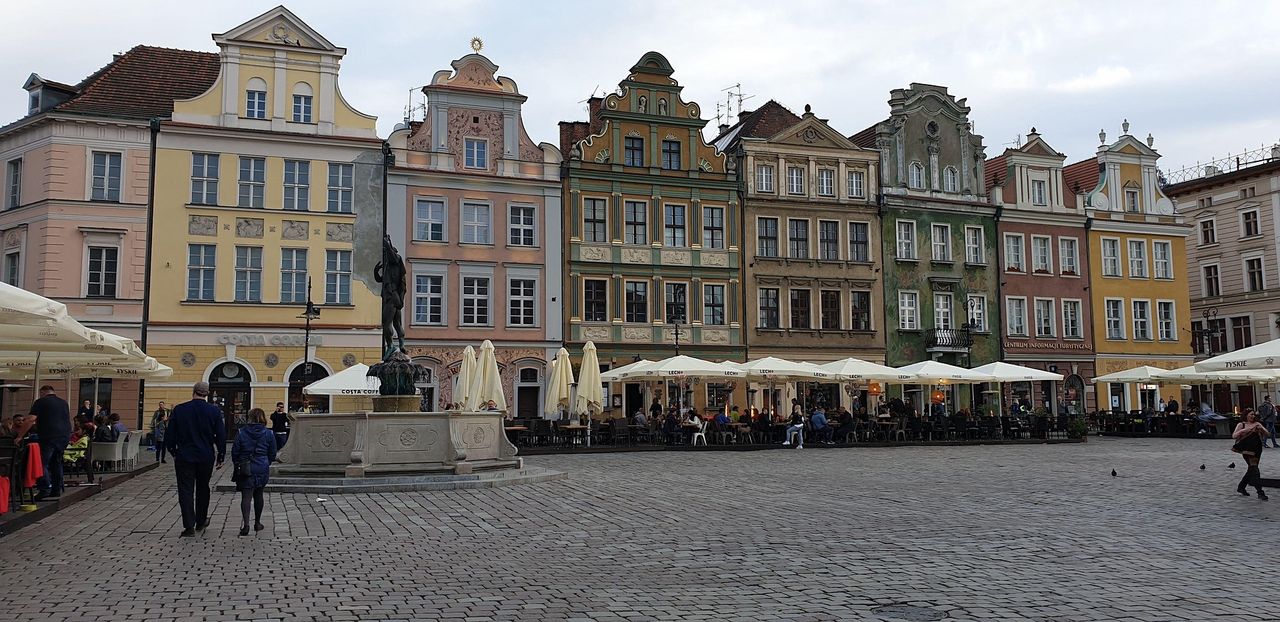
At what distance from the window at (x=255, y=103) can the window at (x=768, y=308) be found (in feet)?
60.7

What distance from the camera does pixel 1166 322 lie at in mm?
46750

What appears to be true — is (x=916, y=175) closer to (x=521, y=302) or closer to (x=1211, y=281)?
(x=521, y=302)

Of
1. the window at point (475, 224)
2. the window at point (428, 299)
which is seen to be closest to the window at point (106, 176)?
the window at point (428, 299)

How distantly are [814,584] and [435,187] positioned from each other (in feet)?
98.6

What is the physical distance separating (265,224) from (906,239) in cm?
2404

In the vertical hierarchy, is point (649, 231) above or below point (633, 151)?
below

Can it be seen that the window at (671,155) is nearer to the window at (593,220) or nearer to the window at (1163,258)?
the window at (593,220)

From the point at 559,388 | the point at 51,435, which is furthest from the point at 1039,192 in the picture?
the point at 51,435

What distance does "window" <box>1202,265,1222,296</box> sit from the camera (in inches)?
2216

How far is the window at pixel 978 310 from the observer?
43000 millimetres

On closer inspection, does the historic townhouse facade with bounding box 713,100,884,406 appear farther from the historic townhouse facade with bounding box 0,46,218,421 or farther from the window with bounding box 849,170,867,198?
the historic townhouse facade with bounding box 0,46,218,421

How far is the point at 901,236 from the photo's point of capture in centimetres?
4256

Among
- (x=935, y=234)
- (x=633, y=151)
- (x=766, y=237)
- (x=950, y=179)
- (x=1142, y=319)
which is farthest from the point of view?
(x=1142, y=319)

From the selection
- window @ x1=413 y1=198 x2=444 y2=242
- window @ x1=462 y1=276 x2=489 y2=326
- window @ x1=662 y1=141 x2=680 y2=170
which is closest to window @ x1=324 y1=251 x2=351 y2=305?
window @ x1=413 y1=198 x2=444 y2=242
